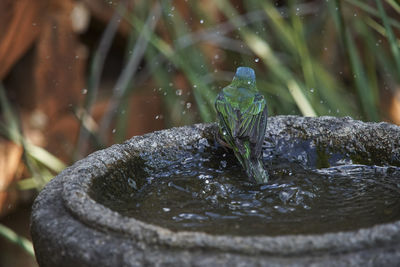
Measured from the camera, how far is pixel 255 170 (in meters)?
1.16

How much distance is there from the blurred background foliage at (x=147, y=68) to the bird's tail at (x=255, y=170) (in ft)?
1.48

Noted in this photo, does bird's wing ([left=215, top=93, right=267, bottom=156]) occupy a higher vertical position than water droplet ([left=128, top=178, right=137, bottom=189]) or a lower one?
higher

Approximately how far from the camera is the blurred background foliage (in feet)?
5.58

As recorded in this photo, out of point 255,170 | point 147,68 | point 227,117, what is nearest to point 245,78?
point 227,117

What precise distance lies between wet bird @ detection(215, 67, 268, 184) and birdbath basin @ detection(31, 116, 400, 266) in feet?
0.14

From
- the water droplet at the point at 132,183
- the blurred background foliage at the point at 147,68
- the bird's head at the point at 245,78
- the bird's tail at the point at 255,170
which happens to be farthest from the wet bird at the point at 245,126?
the blurred background foliage at the point at 147,68

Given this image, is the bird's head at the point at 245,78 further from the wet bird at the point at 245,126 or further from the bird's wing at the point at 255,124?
the bird's wing at the point at 255,124

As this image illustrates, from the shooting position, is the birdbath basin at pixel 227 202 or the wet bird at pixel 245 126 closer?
the birdbath basin at pixel 227 202

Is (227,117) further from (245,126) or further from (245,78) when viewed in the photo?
(245,78)

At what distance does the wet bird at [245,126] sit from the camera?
115 cm

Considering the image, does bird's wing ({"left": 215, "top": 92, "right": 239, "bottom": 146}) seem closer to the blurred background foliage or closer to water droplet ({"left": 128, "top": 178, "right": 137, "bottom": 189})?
water droplet ({"left": 128, "top": 178, "right": 137, "bottom": 189})

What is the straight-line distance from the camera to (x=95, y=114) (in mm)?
2723

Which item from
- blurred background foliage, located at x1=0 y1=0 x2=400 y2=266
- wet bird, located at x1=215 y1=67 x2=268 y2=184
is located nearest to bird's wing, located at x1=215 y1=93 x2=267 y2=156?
wet bird, located at x1=215 y1=67 x2=268 y2=184

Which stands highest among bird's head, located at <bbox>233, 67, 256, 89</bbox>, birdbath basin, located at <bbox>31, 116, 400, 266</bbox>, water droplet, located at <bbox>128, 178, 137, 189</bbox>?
bird's head, located at <bbox>233, 67, 256, 89</bbox>
